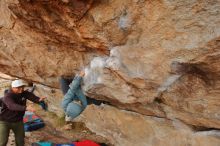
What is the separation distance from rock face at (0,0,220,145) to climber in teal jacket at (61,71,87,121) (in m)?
0.21

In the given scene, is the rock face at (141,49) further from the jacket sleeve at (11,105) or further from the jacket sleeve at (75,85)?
the jacket sleeve at (11,105)

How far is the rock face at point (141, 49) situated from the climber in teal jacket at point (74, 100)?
0.69ft

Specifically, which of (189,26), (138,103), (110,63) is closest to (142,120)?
(138,103)

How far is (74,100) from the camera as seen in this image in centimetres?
751

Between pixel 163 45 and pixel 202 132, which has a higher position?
pixel 163 45

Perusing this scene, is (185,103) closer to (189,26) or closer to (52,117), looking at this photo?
(189,26)

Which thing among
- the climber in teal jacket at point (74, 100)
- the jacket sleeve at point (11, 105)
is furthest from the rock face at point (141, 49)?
the jacket sleeve at point (11, 105)

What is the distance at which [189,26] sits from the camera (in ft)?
19.1

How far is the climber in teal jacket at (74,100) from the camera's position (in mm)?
7242

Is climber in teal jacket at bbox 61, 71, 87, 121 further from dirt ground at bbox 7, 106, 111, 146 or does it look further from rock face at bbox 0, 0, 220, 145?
dirt ground at bbox 7, 106, 111, 146

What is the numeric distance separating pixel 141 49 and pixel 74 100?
1.89 meters

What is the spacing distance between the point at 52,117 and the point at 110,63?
6.14m

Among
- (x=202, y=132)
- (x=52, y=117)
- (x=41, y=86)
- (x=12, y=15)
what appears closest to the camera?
(x=202, y=132)

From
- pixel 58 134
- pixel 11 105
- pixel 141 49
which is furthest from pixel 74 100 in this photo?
pixel 58 134
